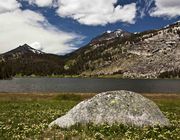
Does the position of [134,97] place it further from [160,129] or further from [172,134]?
[172,134]

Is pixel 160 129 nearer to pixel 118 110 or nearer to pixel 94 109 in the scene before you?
pixel 118 110

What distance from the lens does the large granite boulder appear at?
25172 mm

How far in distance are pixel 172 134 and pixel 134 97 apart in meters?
5.64

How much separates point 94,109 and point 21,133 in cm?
593

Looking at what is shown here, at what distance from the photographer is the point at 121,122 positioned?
24969mm

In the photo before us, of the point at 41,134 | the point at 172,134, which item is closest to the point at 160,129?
the point at 172,134

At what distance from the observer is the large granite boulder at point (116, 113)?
25.2m

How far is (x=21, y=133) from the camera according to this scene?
22703 millimetres

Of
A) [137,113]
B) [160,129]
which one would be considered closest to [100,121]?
[137,113]

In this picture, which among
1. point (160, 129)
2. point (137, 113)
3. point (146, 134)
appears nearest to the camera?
point (146, 134)

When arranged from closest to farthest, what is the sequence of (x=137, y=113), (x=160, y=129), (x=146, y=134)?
(x=146, y=134) → (x=160, y=129) → (x=137, y=113)

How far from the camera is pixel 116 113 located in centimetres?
2562

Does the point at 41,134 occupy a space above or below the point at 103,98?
below

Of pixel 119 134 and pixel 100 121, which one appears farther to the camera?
pixel 100 121
